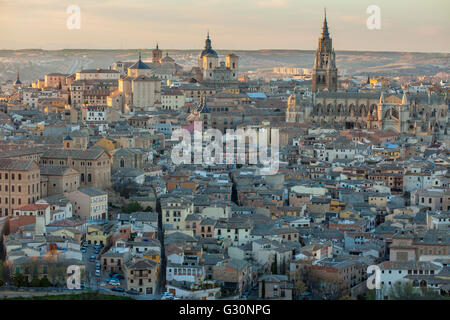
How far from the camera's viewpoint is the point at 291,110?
30.5 m

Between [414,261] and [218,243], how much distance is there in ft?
9.76

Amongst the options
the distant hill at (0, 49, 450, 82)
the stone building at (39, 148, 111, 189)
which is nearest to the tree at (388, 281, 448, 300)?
the stone building at (39, 148, 111, 189)

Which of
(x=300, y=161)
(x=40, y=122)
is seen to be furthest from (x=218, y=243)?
(x=40, y=122)

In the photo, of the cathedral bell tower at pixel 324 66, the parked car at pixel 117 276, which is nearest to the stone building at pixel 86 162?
the parked car at pixel 117 276

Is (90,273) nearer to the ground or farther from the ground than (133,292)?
farther from the ground

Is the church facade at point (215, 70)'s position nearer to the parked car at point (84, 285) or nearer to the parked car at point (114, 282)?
the parked car at point (114, 282)

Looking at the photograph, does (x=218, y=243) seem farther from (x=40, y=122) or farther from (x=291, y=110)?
(x=291, y=110)

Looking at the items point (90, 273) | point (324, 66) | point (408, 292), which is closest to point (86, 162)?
point (90, 273)

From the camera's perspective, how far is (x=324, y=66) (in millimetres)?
35375

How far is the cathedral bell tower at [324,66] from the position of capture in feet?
114

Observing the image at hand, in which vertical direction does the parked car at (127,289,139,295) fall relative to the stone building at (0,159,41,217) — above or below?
below

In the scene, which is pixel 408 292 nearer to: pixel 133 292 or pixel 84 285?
pixel 133 292

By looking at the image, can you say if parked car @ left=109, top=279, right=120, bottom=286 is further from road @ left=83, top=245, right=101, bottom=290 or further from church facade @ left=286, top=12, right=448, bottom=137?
church facade @ left=286, top=12, right=448, bottom=137

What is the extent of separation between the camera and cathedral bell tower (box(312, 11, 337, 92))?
114ft
